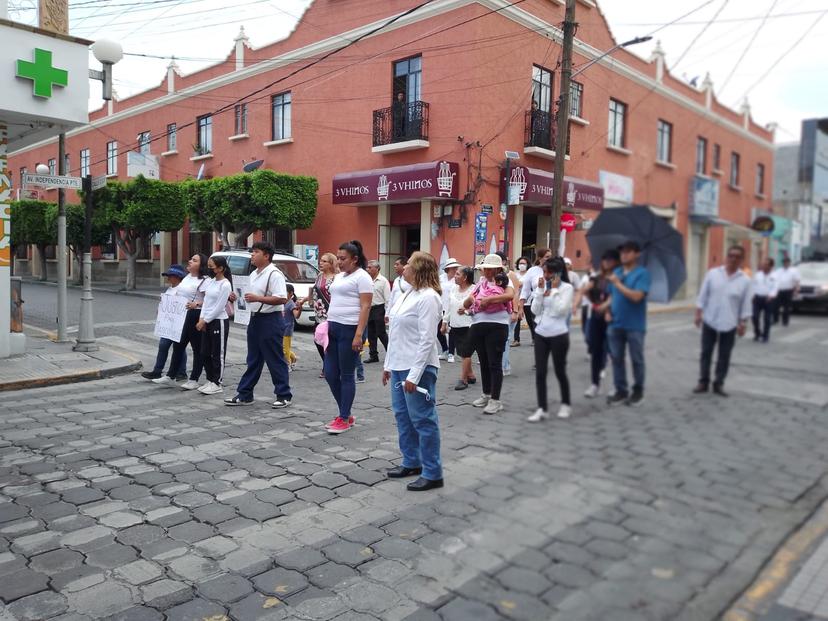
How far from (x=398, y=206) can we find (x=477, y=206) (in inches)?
109

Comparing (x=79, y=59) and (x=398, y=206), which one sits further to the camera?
(x=398, y=206)

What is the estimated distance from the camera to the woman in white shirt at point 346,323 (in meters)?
5.74

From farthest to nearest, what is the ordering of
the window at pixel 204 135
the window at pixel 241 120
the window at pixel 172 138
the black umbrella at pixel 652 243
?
the window at pixel 172 138 → the window at pixel 204 135 → the window at pixel 241 120 → the black umbrella at pixel 652 243

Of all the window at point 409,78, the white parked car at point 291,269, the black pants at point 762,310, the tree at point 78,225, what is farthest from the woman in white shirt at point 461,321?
the tree at point 78,225

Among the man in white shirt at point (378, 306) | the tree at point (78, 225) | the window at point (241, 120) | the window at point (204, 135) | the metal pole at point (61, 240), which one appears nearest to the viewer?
the man in white shirt at point (378, 306)

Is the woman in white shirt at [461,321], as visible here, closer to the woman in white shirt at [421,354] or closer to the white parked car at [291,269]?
the woman in white shirt at [421,354]

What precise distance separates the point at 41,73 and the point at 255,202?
400 inches

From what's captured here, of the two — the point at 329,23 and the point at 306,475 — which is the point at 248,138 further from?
the point at 306,475

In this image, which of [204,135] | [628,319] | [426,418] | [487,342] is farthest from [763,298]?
[204,135]

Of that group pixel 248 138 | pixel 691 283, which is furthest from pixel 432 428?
pixel 248 138

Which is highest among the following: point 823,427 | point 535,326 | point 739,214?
point 739,214

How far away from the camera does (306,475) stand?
4.60 m

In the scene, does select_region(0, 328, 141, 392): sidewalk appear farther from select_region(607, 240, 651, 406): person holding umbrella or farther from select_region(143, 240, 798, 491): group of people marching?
select_region(607, 240, 651, 406): person holding umbrella

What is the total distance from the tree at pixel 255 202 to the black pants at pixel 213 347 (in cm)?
1147
